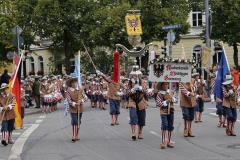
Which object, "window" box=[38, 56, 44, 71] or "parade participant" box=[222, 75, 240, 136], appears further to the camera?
"window" box=[38, 56, 44, 71]

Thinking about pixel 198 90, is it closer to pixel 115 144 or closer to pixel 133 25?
pixel 115 144

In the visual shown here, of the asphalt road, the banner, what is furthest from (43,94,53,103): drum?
the banner

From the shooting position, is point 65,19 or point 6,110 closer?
point 6,110

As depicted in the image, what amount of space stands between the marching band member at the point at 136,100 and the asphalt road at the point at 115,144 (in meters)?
0.51

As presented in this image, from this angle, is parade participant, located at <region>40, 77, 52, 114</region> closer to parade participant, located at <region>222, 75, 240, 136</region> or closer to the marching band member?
the marching band member

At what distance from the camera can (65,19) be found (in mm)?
45281

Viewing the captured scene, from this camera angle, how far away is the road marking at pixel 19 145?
12.3 metres

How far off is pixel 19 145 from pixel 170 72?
4.37 metres

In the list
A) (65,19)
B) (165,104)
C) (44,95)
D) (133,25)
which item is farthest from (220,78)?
(65,19)

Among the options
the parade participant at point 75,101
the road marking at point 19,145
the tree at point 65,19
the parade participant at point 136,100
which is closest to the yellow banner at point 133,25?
the tree at point 65,19

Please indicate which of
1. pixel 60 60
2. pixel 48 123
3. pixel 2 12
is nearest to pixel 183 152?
pixel 48 123

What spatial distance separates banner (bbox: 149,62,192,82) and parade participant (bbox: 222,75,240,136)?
1.90 metres

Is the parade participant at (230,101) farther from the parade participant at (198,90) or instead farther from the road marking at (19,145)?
the road marking at (19,145)

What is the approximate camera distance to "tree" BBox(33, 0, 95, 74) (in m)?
44.6
